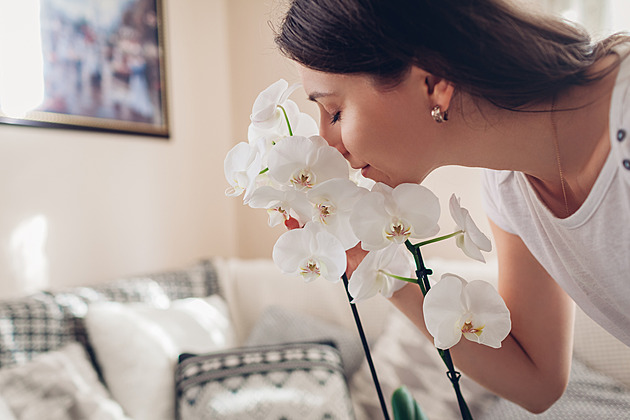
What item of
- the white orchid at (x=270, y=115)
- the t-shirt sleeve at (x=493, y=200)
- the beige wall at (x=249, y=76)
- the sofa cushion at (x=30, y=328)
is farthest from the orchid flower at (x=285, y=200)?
the beige wall at (x=249, y=76)

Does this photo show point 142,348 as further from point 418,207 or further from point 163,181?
point 418,207

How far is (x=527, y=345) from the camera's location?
0.87m

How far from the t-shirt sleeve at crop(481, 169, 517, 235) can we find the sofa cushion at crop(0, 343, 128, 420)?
121 cm

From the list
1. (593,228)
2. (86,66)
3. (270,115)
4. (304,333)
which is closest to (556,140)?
(593,228)

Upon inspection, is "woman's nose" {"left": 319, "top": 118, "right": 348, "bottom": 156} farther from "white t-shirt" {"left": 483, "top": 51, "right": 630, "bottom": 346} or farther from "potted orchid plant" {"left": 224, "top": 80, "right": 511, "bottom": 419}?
"white t-shirt" {"left": 483, "top": 51, "right": 630, "bottom": 346}

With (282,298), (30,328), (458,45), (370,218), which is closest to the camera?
(370,218)

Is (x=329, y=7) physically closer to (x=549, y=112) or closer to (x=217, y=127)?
(x=549, y=112)

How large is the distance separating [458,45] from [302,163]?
0.23m

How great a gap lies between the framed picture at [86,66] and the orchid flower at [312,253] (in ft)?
5.26

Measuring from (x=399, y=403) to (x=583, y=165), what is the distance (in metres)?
0.39

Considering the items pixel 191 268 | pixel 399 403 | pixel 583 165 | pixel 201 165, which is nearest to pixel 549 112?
pixel 583 165

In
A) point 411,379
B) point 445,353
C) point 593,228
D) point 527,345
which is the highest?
point 593,228

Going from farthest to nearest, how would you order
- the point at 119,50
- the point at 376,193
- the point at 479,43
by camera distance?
the point at 119,50 < the point at 479,43 < the point at 376,193

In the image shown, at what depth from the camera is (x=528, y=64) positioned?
24.8 inches
